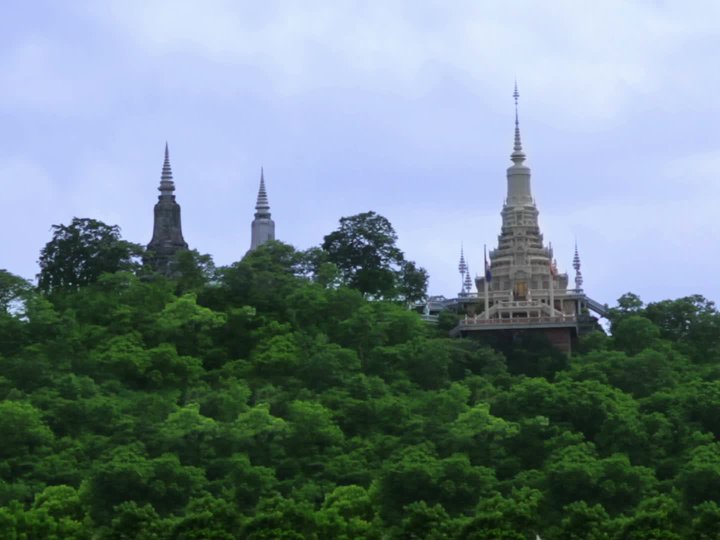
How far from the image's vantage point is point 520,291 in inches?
4840

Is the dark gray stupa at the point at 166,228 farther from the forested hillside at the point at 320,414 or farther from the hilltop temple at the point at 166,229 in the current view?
the forested hillside at the point at 320,414

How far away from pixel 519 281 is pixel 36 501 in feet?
150

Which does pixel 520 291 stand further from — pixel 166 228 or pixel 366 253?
pixel 166 228

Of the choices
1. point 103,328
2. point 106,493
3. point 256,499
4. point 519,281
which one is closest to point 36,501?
point 106,493

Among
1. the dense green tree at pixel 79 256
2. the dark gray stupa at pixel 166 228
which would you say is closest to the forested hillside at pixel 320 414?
the dense green tree at pixel 79 256

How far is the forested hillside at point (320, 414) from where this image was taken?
273ft

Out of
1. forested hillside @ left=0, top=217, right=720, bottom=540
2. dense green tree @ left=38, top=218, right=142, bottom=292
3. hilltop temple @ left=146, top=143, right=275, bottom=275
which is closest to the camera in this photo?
forested hillside @ left=0, top=217, right=720, bottom=540

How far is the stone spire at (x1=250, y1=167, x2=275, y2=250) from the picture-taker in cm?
14725

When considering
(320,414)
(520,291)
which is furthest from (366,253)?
(320,414)

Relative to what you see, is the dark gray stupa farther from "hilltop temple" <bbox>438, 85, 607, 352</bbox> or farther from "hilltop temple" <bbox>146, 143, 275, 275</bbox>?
"hilltop temple" <bbox>438, 85, 607, 352</bbox>

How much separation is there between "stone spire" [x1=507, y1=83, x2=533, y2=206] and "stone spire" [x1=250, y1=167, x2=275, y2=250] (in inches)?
814

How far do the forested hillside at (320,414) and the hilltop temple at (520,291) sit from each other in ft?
6.81

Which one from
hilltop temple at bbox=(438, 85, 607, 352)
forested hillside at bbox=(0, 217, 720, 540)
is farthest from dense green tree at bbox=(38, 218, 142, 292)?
hilltop temple at bbox=(438, 85, 607, 352)

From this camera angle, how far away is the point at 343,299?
112062 mm
